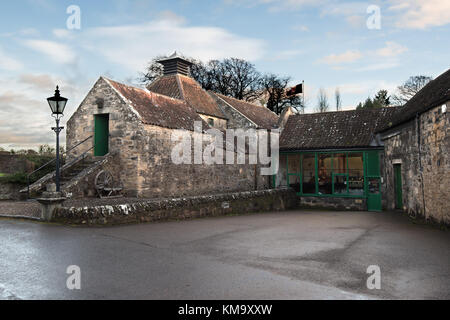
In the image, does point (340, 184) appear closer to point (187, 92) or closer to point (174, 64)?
point (187, 92)

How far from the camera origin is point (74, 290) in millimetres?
4668

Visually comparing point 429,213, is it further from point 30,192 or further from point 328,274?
point 30,192

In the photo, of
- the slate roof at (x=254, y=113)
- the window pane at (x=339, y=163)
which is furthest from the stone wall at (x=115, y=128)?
the window pane at (x=339, y=163)

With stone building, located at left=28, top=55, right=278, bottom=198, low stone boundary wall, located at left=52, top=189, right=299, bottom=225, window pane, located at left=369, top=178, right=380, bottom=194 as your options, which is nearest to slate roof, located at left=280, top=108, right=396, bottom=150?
window pane, located at left=369, top=178, right=380, bottom=194

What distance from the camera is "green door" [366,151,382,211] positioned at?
723 inches

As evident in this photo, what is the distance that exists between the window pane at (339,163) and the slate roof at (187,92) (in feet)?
25.9

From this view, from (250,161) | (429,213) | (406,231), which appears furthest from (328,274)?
(250,161)

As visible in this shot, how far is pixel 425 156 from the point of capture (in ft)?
39.0

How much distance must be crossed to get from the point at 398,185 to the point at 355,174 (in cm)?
285

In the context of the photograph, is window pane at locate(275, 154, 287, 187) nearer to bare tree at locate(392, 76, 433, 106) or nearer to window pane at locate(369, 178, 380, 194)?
window pane at locate(369, 178, 380, 194)

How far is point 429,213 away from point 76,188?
39.3 feet

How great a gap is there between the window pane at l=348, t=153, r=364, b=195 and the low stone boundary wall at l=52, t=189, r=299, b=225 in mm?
4118

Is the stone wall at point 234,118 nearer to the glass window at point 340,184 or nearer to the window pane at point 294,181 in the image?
the window pane at point 294,181

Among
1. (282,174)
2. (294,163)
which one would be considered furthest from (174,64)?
(294,163)
